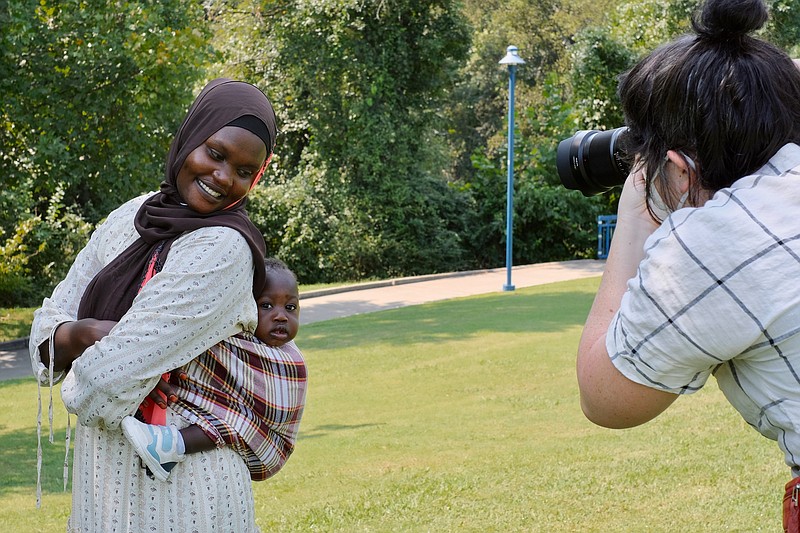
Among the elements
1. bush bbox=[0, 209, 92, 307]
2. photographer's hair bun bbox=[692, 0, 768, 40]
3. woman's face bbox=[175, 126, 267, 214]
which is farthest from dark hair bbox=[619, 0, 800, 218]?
bush bbox=[0, 209, 92, 307]

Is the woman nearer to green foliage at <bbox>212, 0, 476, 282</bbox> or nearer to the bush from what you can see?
the bush

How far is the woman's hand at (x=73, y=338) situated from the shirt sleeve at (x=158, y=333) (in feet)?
0.22

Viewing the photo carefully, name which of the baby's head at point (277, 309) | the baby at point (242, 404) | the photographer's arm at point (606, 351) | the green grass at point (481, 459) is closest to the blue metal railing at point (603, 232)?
→ the green grass at point (481, 459)

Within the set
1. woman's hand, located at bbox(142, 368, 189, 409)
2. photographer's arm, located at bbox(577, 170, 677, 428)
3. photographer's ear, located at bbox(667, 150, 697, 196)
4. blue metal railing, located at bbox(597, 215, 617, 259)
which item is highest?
photographer's ear, located at bbox(667, 150, 697, 196)

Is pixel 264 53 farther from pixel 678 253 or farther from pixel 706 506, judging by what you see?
pixel 678 253

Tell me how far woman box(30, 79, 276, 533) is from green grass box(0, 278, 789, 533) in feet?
7.89

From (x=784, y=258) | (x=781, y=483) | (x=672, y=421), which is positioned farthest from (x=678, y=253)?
(x=672, y=421)

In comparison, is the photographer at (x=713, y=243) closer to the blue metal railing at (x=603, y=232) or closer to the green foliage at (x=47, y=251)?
the green foliage at (x=47, y=251)

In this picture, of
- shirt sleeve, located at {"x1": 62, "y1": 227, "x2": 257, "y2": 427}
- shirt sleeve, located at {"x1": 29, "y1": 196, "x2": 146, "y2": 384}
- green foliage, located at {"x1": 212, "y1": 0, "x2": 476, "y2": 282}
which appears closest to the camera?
shirt sleeve, located at {"x1": 62, "y1": 227, "x2": 257, "y2": 427}

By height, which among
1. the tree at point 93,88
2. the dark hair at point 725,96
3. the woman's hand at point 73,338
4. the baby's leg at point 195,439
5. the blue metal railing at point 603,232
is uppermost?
the dark hair at point 725,96

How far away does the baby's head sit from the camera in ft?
7.97

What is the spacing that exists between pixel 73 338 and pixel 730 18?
1513 mm

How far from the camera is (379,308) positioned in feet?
43.5

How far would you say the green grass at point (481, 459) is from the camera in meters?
4.59
